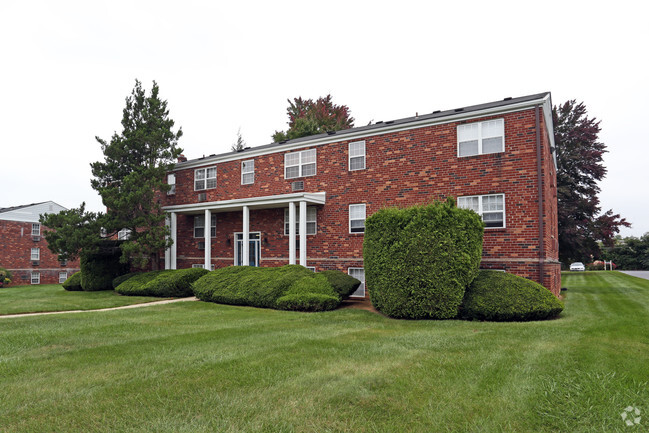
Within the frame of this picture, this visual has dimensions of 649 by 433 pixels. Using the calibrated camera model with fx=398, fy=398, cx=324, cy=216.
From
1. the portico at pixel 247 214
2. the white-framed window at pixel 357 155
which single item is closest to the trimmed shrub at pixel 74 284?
Result: the portico at pixel 247 214

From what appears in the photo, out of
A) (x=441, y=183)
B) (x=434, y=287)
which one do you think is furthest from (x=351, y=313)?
(x=441, y=183)

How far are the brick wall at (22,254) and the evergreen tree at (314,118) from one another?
73.9 ft

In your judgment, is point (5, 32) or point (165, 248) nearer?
point (5, 32)

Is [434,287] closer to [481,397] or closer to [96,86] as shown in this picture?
[481,397]

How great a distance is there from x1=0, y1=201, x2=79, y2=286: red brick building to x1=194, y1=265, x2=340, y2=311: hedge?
27.3 m

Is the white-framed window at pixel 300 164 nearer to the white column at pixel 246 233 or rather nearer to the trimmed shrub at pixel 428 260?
the white column at pixel 246 233

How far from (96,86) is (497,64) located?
53.1ft

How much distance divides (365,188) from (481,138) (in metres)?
4.41

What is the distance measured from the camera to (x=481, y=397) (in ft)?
13.2

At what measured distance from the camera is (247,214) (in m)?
16.9

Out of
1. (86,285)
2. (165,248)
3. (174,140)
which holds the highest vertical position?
(174,140)

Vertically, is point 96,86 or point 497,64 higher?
point 497,64

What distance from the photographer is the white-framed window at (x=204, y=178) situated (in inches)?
779

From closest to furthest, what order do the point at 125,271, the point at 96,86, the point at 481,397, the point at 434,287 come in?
1. the point at 481,397
2. the point at 434,287
3. the point at 96,86
4. the point at 125,271
